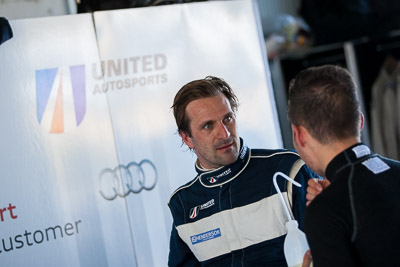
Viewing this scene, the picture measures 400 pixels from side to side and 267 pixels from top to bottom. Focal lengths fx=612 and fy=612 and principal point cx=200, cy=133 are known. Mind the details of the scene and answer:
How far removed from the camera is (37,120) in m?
2.64

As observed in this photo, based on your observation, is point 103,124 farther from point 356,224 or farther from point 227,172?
point 356,224

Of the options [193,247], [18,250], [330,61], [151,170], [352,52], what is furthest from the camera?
[330,61]

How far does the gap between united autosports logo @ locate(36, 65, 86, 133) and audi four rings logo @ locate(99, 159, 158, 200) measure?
0.28 meters

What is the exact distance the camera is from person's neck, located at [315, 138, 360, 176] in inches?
57.3

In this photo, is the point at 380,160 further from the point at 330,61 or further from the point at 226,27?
the point at 330,61

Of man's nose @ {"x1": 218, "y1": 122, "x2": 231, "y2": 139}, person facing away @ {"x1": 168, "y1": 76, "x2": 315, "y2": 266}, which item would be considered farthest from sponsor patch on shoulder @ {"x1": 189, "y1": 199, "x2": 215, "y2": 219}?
man's nose @ {"x1": 218, "y1": 122, "x2": 231, "y2": 139}

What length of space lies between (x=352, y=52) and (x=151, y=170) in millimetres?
3022

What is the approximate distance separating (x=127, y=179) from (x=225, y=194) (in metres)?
0.70

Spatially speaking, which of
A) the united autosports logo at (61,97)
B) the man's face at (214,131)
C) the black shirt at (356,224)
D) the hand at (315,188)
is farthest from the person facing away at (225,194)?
the black shirt at (356,224)

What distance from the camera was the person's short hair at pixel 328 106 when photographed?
1.44 metres

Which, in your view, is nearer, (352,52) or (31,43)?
(31,43)

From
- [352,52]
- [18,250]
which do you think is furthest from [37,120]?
[352,52]

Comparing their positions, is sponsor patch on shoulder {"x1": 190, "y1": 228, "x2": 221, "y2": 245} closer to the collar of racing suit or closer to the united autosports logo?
the collar of racing suit

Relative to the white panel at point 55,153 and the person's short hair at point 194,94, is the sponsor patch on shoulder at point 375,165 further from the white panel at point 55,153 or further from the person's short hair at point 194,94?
the white panel at point 55,153
